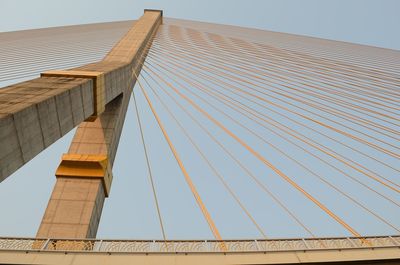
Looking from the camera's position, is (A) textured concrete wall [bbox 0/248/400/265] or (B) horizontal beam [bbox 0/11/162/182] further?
(A) textured concrete wall [bbox 0/248/400/265]

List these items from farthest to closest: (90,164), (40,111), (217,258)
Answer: (90,164), (40,111), (217,258)

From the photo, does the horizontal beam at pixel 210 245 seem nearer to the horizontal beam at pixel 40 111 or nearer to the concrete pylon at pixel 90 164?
the horizontal beam at pixel 40 111

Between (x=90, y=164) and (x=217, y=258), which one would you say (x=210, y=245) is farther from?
(x=90, y=164)

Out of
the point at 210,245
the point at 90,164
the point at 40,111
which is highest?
the point at 40,111

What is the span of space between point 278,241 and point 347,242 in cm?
132

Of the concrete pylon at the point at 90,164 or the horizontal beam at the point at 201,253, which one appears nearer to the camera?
the horizontal beam at the point at 201,253

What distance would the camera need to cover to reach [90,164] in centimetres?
1119

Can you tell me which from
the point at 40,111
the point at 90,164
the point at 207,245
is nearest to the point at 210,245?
the point at 207,245

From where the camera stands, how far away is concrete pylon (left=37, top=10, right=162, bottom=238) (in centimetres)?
948

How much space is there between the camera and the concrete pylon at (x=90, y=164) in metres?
9.48

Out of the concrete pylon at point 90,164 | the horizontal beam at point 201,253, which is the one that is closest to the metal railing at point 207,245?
the horizontal beam at point 201,253

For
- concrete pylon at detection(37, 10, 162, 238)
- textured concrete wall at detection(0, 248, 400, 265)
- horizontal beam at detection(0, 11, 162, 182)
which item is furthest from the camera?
concrete pylon at detection(37, 10, 162, 238)

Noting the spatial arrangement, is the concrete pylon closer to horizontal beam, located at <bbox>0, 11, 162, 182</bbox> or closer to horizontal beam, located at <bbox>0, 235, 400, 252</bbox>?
horizontal beam, located at <bbox>0, 11, 162, 182</bbox>

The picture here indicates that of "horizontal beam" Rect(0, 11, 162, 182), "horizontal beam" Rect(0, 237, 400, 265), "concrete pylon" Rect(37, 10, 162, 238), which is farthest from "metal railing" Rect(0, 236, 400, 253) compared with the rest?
"concrete pylon" Rect(37, 10, 162, 238)
